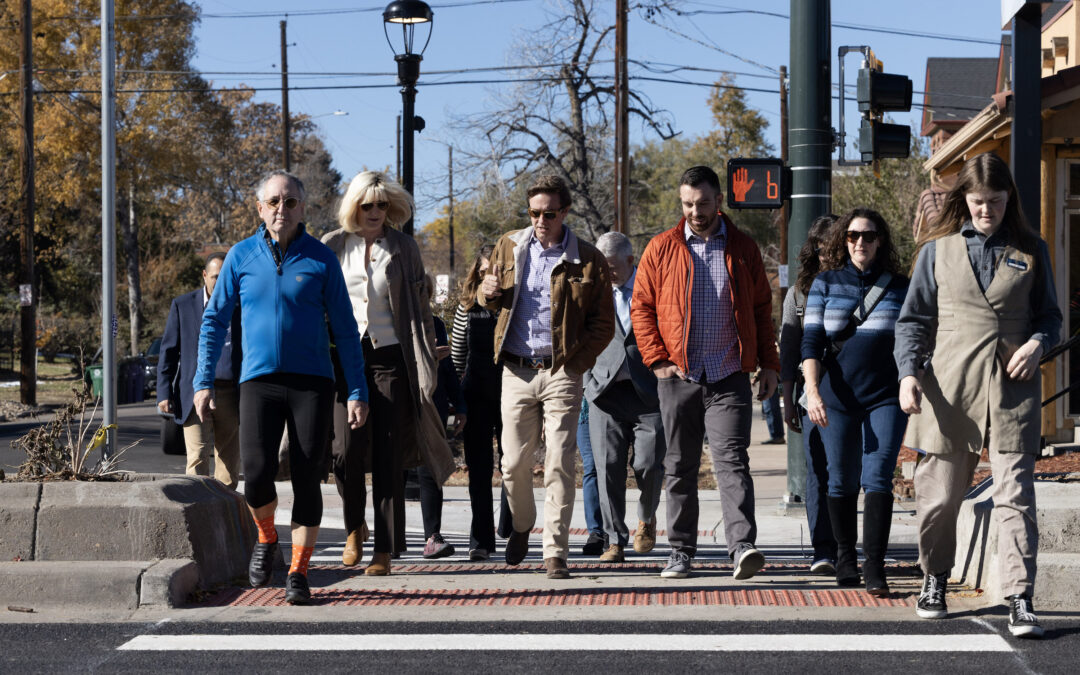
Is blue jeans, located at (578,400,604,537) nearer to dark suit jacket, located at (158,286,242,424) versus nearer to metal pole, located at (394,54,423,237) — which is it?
A: dark suit jacket, located at (158,286,242,424)

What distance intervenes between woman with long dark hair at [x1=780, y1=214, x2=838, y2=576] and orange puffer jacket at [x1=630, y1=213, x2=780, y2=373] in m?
0.18

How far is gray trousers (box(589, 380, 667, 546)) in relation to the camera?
7680 mm

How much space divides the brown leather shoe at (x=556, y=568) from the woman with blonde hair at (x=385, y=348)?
837 mm

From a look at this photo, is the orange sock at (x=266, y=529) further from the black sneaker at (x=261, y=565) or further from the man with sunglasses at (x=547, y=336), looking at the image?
the man with sunglasses at (x=547, y=336)

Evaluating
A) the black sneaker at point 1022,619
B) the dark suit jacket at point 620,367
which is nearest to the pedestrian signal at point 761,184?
the dark suit jacket at point 620,367

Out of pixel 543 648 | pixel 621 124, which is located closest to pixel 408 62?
pixel 543 648

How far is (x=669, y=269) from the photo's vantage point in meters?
6.63

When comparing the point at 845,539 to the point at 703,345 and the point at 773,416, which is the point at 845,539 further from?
the point at 773,416

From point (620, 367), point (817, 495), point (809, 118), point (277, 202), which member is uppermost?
point (809, 118)

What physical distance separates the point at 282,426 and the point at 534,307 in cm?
151

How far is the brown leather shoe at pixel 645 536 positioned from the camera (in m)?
7.79

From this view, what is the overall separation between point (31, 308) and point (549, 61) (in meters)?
12.5

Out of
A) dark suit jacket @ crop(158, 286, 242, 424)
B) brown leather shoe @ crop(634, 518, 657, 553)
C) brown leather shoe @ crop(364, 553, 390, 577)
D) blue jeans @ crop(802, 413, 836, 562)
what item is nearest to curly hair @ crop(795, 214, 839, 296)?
blue jeans @ crop(802, 413, 836, 562)

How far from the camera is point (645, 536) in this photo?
25.6 feet
